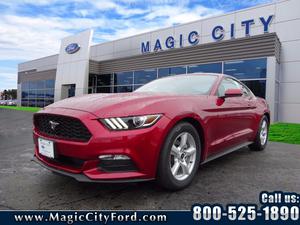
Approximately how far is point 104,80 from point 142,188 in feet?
65.7

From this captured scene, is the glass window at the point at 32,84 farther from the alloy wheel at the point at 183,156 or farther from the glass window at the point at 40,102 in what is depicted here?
the alloy wheel at the point at 183,156

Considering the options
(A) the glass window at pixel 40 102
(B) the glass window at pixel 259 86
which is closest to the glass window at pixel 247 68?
(B) the glass window at pixel 259 86

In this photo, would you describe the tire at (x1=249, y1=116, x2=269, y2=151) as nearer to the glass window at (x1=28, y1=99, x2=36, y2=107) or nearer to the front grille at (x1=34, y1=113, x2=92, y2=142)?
the front grille at (x1=34, y1=113, x2=92, y2=142)

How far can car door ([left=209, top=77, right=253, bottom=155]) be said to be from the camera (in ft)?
11.9

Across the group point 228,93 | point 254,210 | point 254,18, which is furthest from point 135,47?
point 254,210

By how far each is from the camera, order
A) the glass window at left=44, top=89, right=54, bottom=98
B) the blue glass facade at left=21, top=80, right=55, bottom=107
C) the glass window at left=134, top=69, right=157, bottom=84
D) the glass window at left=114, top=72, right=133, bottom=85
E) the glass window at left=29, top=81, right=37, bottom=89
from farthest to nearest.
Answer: the glass window at left=29, top=81, right=37, bottom=89 < the blue glass facade at left=21, top=80, right=55, bottom=107 < the glass window at left=44, top=89, right=54, bottom=98 < the glass window at left=114, top=72, right=133, bottom=85 < the glass window at left=134, top=69, right=157, bottom=84

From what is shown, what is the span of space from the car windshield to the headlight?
121 centimetres

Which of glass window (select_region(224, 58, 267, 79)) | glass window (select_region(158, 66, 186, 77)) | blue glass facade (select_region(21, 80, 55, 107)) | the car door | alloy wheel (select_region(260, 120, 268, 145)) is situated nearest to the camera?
the car door

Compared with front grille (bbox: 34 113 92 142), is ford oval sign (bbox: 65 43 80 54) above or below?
above

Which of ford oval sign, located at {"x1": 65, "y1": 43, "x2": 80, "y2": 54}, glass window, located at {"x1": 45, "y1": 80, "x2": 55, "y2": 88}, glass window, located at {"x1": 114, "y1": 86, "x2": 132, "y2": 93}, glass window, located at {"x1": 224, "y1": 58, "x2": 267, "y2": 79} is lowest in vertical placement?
glass window, located at {"x1": 114, "y1": 86, "x2": 132, "y2": 93}

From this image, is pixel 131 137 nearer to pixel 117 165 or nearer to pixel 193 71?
pixel 117 165

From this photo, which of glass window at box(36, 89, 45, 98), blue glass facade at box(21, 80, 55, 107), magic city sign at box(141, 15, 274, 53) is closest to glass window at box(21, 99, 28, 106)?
blue glass facade at box(21, 80, 55, 107)

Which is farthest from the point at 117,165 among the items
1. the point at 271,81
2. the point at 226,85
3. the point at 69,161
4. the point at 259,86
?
the point at 259,86

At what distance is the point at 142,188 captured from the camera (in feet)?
10.1
